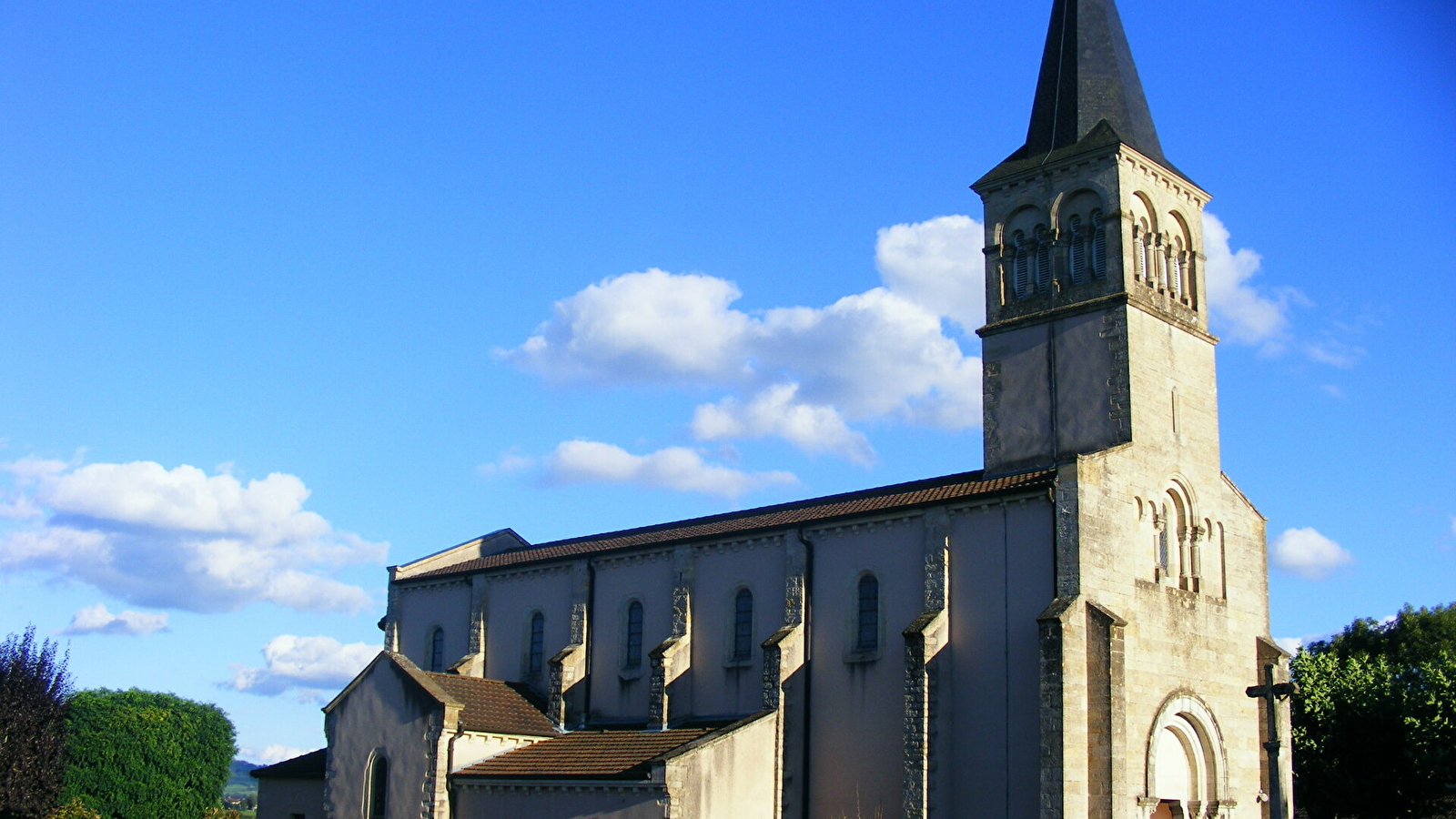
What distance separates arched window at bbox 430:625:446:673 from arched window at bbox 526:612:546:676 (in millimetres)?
4384

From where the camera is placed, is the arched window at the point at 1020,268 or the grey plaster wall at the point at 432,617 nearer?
the arched window at the point at 1020,268

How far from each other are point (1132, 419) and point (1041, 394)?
2769 millimetres

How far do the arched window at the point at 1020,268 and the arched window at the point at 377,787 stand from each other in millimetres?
21531

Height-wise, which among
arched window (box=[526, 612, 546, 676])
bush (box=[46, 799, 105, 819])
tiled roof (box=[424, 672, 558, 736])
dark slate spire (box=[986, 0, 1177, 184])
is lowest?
bush (box=[46, 799, 105, 819])

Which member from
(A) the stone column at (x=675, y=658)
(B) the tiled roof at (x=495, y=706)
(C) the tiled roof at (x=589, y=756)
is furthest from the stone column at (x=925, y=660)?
(B) the tiled roof at (x=495, y=706)

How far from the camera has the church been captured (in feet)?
98.7

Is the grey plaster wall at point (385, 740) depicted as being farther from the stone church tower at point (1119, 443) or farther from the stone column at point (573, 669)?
the stone church tower at point (1119, 443)

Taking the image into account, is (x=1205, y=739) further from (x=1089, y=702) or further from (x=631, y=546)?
(x=631, y=546)

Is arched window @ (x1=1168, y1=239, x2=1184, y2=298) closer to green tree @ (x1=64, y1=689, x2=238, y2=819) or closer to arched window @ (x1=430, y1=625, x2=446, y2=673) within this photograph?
arched window @ (x1=430, y1=625, x2=446, y2=673)

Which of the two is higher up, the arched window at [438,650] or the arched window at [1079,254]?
the arched window at [1079,254]

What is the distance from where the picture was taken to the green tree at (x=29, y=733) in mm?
47250

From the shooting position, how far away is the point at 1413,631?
2312 inches

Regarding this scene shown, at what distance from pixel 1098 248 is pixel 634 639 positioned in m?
17.3

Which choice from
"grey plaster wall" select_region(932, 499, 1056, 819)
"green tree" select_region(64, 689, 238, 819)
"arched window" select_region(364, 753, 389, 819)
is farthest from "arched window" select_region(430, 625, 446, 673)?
"green tree" select_region(64, 689, 238, 819)
